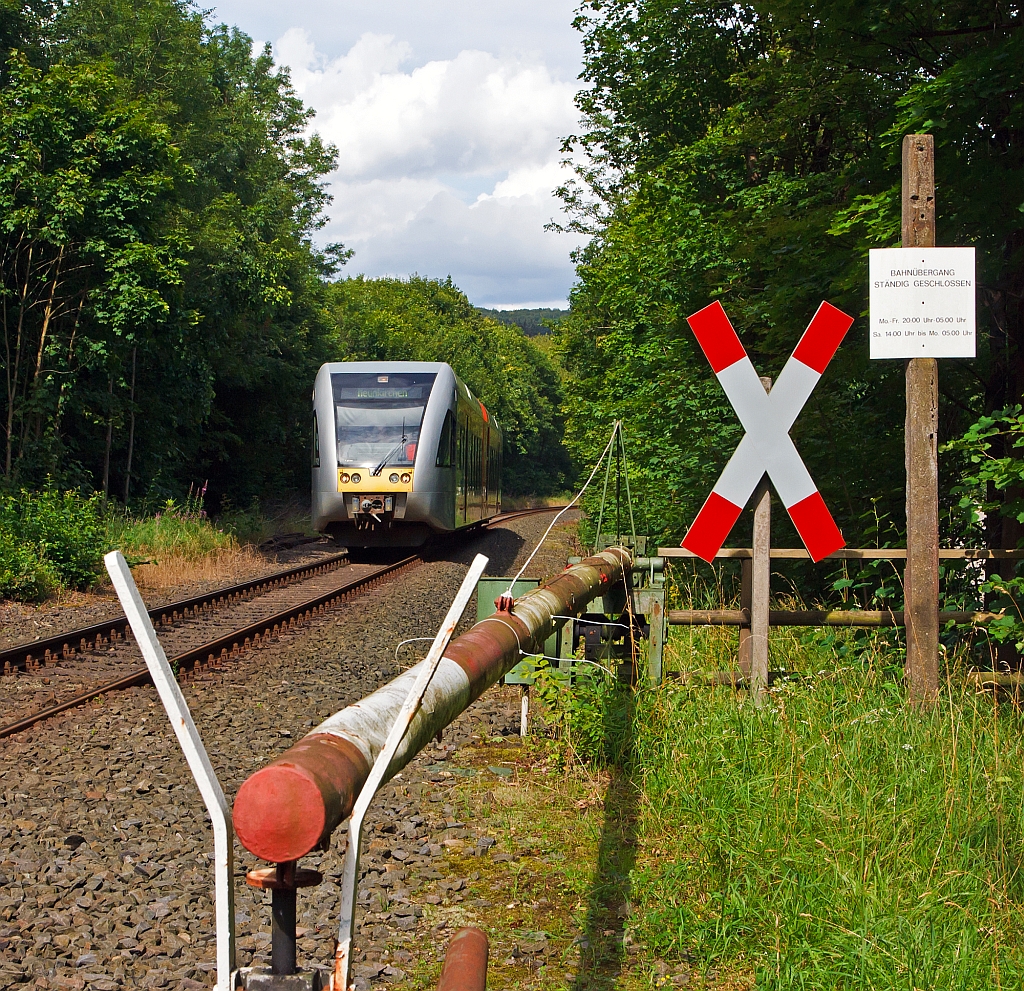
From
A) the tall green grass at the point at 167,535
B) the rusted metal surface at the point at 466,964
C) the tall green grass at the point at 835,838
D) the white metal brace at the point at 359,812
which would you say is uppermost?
the white metal brace at the point at 359,812

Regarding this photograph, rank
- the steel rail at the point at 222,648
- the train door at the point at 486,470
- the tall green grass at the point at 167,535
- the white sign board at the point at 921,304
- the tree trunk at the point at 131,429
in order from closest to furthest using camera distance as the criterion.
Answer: the white sign board at the point at 921,304 < the steel rail at the point at 222,648 < the tall green grass at the point at 167,535 < the tree trunk at the point at 131,429 < the train door at the point at 486,470

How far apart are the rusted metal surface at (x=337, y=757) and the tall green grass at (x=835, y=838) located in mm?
1231

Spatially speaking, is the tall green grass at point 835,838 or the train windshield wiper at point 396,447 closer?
the tall green grass at point 835,838

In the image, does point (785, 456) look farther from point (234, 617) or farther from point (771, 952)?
point (234, 617)

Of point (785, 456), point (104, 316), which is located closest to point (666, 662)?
point (785, 456)

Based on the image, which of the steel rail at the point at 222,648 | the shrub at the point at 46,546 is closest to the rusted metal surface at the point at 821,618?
the steel rail at the point at 222,648

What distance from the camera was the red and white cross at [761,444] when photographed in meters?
5.16

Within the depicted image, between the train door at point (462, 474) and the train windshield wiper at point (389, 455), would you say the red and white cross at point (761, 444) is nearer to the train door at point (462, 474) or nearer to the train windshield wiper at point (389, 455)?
the train windshield wiper at point (389, 455)

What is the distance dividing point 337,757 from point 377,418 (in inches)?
624

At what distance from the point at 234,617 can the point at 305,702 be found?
4742mm

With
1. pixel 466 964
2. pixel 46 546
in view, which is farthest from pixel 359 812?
pixel 46 546

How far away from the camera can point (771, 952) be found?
10.5 ft

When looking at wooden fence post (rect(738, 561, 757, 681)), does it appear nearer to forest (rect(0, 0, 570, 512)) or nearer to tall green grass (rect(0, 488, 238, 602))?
tall green grass (rect(0, 488, 238, 602))

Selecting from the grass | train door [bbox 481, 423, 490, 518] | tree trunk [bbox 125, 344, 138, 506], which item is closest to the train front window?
tree trunk [bbox 125, 344, 138, 506]
